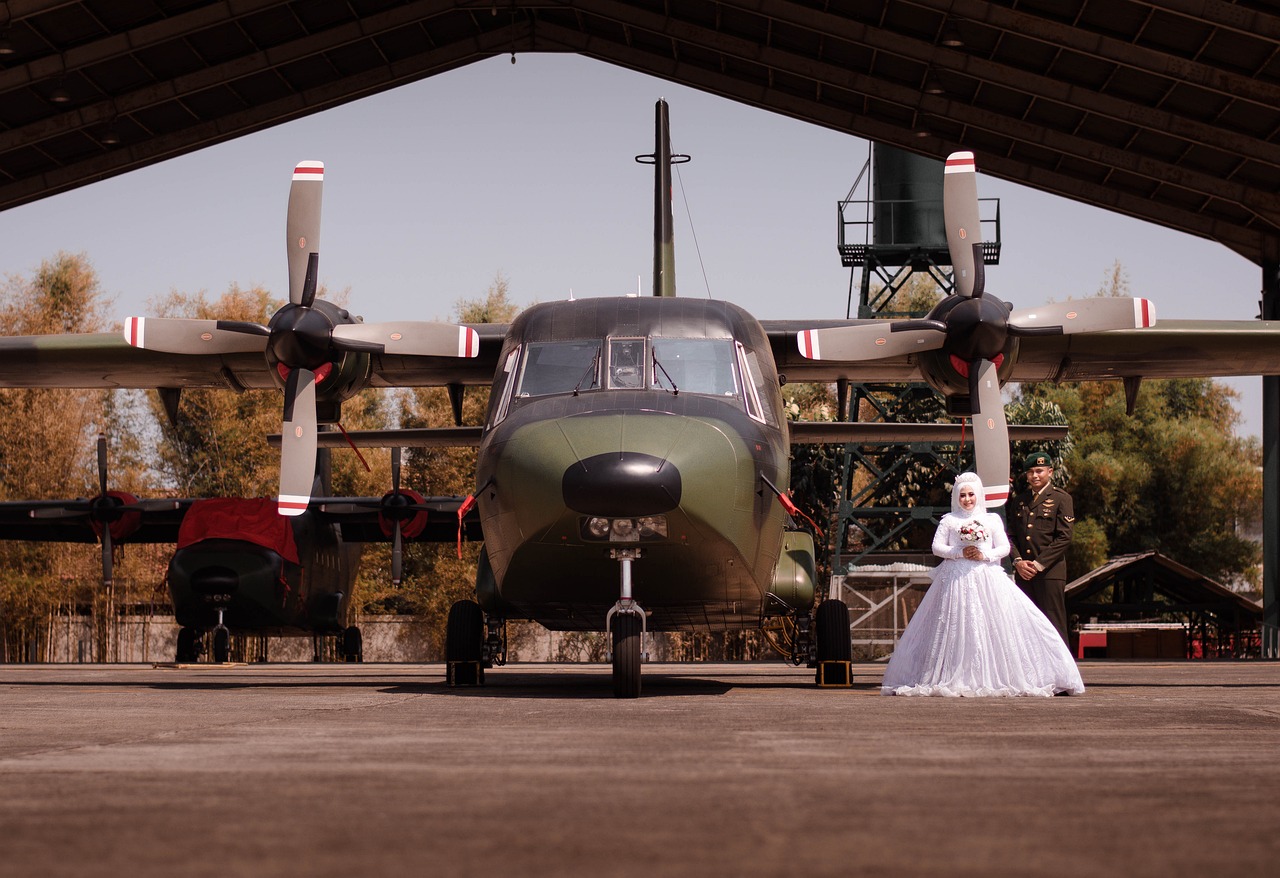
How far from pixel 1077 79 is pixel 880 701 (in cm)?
1570

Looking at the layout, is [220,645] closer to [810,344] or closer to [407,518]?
[407,518]

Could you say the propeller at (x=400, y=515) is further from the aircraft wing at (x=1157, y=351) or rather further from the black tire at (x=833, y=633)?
the black tire at (x=833, y=633)

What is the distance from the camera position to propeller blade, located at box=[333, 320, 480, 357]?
12.4 metres

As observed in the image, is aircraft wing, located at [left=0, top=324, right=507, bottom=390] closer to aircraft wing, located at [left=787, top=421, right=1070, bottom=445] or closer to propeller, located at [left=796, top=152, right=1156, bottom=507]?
aircraft wing, located at [left=787, top=421, right=1070, bottom=445]

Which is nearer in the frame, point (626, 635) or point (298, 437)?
point (626, 635)

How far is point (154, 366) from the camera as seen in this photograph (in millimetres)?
15609

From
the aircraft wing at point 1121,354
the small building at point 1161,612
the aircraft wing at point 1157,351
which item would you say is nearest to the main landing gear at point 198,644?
the aircraft wing at point 1121,354

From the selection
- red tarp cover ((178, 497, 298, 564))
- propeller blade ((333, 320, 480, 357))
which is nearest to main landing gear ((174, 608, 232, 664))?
red tarp cover ((178, 497, 298, 564))

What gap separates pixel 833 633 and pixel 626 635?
3.48 metres

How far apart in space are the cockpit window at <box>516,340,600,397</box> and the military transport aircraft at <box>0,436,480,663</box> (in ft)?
38.9

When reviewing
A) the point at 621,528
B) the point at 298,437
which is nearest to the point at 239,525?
the point at 298,437

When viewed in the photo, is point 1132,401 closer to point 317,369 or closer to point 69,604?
point 317,369

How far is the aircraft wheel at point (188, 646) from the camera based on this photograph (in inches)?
1001

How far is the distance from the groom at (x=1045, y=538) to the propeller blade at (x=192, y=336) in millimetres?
6777
